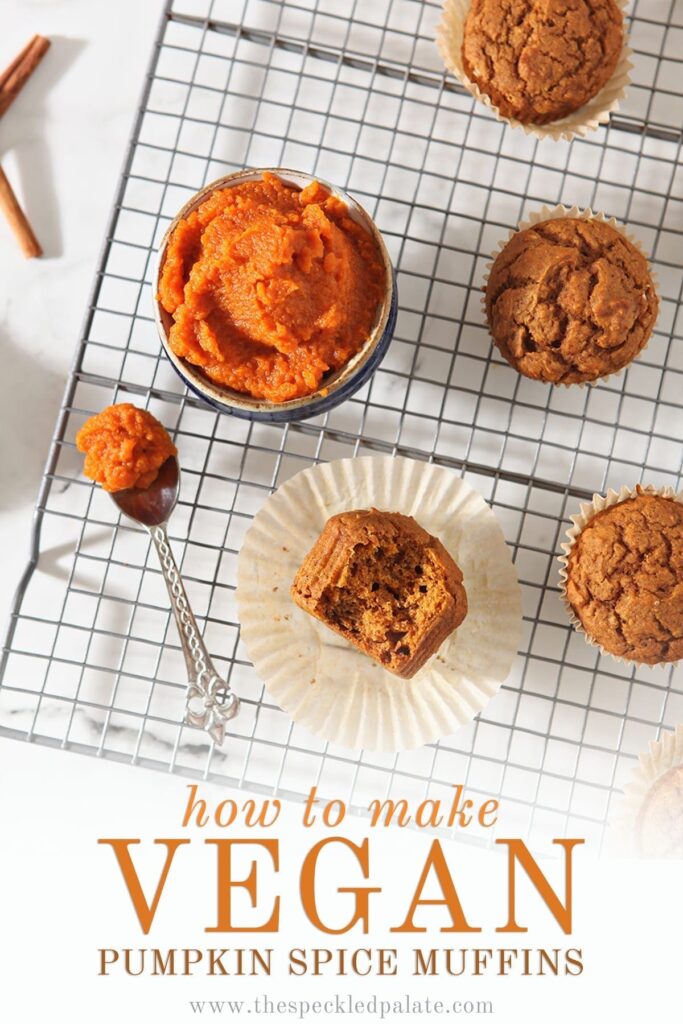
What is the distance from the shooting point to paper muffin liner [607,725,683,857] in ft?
8.56

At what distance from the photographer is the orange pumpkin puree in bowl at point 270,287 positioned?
225cm

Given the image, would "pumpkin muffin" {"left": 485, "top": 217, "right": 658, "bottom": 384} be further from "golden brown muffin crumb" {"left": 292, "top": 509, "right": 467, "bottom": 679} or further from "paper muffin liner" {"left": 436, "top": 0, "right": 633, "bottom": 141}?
"golden brown muffin crumb" {"left": 292, "top": 509, "right": 467, "bottom": 679}

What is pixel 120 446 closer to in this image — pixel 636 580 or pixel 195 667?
pixel 195 667

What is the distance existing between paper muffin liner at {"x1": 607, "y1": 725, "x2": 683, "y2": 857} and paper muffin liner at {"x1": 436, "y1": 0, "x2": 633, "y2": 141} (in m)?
1.68

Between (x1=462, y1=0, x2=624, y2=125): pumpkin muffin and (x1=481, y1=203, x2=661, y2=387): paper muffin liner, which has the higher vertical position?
(x1=462, y1=0, x2=624, y2=125): pumpkin muffin

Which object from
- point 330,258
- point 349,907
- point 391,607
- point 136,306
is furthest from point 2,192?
point 349,907

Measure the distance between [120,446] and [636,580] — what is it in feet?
4.48

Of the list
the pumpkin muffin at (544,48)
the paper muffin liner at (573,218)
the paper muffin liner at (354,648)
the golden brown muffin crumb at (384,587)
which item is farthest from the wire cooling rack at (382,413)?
the golden brown muffin crumb at (384,587)

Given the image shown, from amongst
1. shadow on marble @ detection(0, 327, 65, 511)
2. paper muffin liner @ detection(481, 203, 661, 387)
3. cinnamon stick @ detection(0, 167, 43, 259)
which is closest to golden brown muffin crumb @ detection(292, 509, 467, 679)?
paper muffin liner @ detection(481, 203, 661, 387)

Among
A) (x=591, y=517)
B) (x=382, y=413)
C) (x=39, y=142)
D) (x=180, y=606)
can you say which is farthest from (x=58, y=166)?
(x=591, y=517)

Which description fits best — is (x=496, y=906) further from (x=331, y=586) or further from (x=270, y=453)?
(x=270, y=453)

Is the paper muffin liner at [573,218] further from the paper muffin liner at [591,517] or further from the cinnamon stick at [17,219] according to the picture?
the cinnamon stick at [17,219]

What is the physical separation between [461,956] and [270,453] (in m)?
1.52

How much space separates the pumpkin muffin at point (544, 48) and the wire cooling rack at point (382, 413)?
30cm
